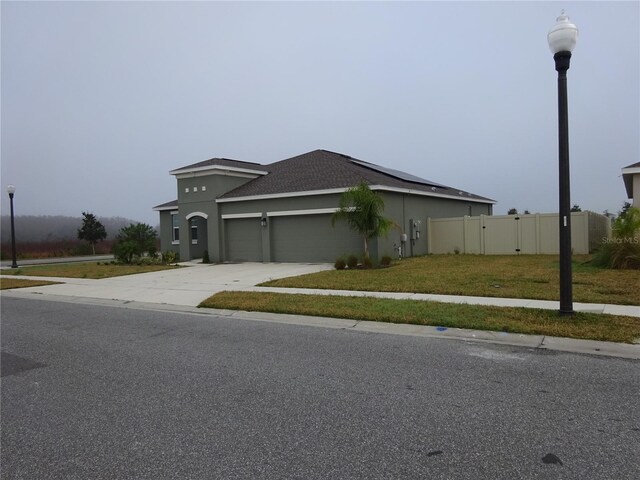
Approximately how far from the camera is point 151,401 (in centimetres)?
495

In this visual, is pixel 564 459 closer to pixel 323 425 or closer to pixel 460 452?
pixel 460 452

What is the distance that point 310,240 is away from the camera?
22.2 meters

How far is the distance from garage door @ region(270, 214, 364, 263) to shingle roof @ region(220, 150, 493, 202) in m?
1.55

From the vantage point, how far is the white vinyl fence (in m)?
22.1

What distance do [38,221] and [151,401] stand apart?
6135 centimetres

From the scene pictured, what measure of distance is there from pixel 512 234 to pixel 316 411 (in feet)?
70.0

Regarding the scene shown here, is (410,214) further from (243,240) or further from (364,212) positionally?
(243,240)

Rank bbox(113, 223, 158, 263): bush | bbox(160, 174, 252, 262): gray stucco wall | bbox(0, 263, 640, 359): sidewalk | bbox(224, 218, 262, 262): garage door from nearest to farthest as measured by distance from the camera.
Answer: bbox(0, 263, 640, 359): sidewalk → bbox(224, 218, 262, 262): garage door → bbox(160, 174, 252, 262): gray stucco wall → bbox(113, 223, 158, 263): bush

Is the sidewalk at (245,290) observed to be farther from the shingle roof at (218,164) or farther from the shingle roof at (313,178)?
the shingle roof at (218,164)

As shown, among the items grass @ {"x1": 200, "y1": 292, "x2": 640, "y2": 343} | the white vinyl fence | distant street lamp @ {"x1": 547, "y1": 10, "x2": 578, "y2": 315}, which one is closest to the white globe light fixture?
distant street lamp @ {"x1": 547, "y1": 10, "x2": 578, "y2": 315}

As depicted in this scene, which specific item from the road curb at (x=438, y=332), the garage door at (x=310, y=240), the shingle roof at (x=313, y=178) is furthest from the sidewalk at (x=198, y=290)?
the shingle roof at (x=313, y=178)

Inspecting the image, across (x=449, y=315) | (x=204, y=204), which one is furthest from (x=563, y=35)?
(x=204, y=204)

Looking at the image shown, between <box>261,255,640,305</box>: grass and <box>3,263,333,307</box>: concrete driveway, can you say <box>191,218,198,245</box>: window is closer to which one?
<box>3,263,333,307</box>: concrete driveway

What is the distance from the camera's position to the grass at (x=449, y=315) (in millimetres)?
7402
